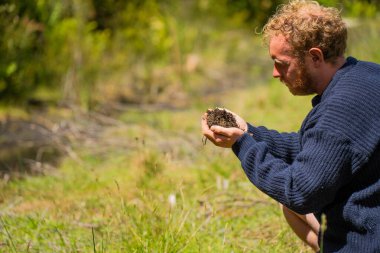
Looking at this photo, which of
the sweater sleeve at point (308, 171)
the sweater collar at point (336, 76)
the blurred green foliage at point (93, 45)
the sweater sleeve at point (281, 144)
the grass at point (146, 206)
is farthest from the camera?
the blurred green foliage at point (93, 45)

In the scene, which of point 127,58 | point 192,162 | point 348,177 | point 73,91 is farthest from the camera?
point 127,58

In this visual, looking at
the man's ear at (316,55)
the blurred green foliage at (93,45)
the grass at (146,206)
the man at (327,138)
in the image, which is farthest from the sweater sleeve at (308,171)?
the blurred green foliage at (93,45)

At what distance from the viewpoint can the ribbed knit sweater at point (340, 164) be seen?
2068 mm

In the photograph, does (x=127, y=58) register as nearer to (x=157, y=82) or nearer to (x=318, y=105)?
(x=157, y=82)

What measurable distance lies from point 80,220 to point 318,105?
6.34 ft

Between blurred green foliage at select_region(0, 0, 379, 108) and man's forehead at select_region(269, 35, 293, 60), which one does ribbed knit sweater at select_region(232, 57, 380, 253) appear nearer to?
man's forehead at select_region(269, 35, 293, 60)

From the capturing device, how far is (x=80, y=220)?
3.68m

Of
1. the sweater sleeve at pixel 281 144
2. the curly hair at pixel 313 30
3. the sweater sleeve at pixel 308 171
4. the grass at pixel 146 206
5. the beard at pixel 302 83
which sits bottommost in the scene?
the grass at pixel 146 206

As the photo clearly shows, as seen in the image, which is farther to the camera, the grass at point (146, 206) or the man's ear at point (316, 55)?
the grass at point (146, 206)

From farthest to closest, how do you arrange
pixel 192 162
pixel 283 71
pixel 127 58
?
pixel 127 58 → pixel 192 162 → pixel 283 71

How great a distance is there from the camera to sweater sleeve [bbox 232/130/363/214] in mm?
2057

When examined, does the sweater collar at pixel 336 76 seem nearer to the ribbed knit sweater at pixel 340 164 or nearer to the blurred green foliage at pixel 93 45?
the ribbed knit sweater at pixel 340 164

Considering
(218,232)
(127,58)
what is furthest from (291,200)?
(127,58)

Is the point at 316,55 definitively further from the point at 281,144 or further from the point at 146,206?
the point at 146,206
